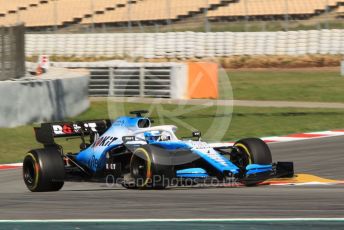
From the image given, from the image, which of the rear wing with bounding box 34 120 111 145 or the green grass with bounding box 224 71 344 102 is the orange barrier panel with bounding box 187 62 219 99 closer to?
the green grass with bounding box 224 71 344 102

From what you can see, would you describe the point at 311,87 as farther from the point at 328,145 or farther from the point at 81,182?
the point at 81,182

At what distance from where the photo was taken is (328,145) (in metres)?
15.4

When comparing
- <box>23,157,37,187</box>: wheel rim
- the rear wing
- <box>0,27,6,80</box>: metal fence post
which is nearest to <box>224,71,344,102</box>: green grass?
<box>0,27,6,80</box>: metal fence post

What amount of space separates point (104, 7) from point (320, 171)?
3781cm

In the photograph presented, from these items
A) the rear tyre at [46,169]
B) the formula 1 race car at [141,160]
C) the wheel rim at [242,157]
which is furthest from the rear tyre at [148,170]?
the rear tyre at [46,169]

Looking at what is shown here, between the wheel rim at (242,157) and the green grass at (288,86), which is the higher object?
the wheel rim at (242,157)

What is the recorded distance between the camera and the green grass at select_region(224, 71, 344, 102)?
25.6 m

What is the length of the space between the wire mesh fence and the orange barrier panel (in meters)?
7.25

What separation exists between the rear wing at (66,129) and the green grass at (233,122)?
377 cm

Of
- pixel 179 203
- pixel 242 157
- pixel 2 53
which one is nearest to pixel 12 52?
pixel 2 53

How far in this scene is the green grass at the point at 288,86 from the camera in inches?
1007

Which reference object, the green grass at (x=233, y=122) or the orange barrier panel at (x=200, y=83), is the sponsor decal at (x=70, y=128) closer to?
the green grass at (x=233, y=122)

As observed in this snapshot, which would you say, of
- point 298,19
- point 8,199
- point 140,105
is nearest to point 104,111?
point 140,105

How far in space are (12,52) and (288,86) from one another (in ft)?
37.6
